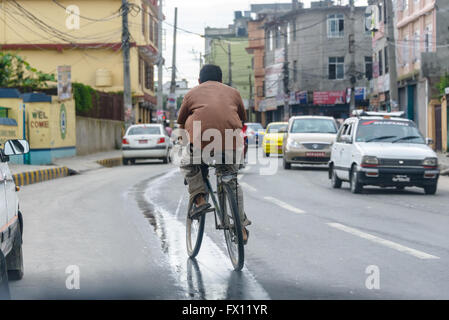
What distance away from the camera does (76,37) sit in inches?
2044

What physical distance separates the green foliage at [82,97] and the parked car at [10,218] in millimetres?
27461

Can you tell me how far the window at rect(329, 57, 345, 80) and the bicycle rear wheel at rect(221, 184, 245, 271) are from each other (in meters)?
62.6

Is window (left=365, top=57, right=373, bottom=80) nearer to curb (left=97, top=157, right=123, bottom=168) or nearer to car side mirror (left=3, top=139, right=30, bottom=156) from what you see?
curb (left=97, top=157, right=123, bottom=168)

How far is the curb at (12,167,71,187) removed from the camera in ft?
65.9

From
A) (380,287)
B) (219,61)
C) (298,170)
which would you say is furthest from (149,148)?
(219,61)

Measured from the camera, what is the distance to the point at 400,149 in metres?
15.9

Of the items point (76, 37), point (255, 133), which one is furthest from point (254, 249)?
point (76, 37)

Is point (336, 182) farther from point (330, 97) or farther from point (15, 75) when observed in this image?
point (330, 97)

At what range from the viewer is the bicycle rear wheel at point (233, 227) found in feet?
21.6

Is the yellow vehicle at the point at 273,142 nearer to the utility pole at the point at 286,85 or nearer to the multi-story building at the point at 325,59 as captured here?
the utility pole at the point at 286,85

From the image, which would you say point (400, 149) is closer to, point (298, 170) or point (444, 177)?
point (444, 177)

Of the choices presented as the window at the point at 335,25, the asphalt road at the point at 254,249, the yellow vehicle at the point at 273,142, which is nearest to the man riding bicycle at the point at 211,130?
the asphalt road at the point at 254,249

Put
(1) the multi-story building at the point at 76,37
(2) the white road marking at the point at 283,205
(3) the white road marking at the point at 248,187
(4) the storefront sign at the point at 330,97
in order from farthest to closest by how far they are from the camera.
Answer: (4) the storefront sign at the point at 330,97, (1) the multi-story building at the point at 76,37, (3) the white road marking at the point at 248,187, (2) the white road marking at the point at 283,205

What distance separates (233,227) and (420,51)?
35979 millimetres
